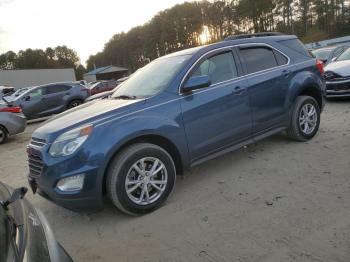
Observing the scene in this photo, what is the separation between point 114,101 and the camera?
15.3 feet

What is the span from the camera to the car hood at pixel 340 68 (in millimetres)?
8938

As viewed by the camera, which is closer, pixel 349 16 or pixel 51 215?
pixel 51 215

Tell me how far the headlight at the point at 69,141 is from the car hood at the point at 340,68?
291 inches

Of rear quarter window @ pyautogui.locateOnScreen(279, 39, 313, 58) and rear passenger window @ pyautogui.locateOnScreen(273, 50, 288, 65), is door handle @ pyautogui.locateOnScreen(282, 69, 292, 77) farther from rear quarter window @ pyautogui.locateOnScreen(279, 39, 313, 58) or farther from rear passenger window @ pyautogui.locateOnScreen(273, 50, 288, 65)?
rear quarter window @ pyautogui.locateOnScreen(279, 39, 313, 58)

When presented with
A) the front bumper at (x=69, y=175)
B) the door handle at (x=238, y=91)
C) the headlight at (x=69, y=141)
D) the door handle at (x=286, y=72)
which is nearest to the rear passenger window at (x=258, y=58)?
the door handle at (x=286, y=72)

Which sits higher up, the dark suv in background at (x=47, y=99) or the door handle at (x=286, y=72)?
the door handle at (x=286, y=72)

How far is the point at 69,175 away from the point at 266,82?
123 inches

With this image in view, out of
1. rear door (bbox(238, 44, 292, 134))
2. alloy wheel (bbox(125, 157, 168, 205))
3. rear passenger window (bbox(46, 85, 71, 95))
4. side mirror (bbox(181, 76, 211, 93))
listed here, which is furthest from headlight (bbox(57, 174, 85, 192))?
rear passenger window (bbox(46, 85, 71, 95))

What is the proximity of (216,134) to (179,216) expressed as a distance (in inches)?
48.7

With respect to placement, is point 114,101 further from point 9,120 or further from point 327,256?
point 9,120

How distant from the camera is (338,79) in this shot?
29.7 ft

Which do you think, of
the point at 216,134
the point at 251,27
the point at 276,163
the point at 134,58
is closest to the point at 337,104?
the point at 276,163

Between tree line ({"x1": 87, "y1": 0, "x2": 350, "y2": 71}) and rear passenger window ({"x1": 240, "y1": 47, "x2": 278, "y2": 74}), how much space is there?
169 ft

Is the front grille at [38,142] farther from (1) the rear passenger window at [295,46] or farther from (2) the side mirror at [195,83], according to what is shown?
(1) the rear passenger window at [295,46]
